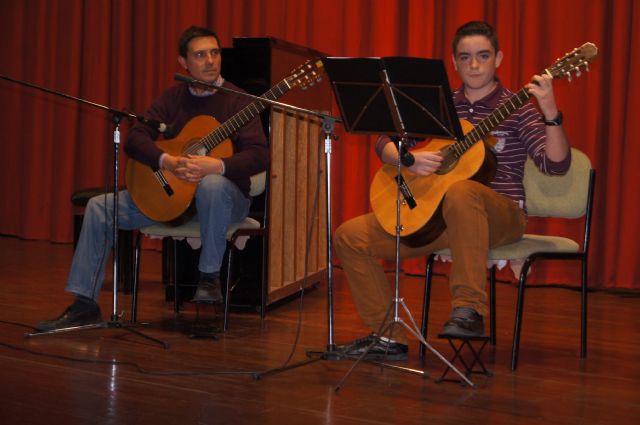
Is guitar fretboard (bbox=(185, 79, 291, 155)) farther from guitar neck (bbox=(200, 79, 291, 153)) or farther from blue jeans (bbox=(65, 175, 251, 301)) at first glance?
blue jeans (bbox=(65, 175, 251, 301))

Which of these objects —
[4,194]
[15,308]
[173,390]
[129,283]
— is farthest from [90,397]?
[4,194]

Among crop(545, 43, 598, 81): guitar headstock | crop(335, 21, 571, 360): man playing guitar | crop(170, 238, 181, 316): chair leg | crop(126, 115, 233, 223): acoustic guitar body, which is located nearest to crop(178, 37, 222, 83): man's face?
crop(126, 115, 233, 223): acoustic guitar body

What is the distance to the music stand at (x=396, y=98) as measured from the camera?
2812 mm

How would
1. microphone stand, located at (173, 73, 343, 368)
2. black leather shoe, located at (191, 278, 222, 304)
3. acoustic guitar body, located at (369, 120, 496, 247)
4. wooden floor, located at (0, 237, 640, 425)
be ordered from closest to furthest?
1. wooden floor, located at (0, 237, 640, 425)
2. microphone stand, located at (173, 73, 343, 368)
3. acoustic guitar body, located at (369, 120, 496, 247)
4. black leather shoe, located at (191, 278, 222, 304)

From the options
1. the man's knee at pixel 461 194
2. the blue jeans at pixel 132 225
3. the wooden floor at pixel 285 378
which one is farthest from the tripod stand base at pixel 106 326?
the man's knee at pixel 461 194

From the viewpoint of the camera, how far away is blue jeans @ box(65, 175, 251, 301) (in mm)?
3756

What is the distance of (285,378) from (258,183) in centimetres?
125

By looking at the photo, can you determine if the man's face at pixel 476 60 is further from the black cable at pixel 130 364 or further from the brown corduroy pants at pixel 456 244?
the black cable at pixel 130 364

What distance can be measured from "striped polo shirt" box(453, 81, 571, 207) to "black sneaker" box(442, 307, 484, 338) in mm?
594

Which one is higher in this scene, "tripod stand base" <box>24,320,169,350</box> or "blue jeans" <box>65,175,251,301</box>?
"blue jeans" <box>65,175,251,301</box>

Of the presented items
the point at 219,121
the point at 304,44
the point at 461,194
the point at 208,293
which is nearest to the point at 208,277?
the point at 208,293

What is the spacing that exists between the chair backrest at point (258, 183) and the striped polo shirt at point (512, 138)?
3.46 feet

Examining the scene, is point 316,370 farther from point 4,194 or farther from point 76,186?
point 4,194

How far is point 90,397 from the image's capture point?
2.82 meters
